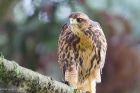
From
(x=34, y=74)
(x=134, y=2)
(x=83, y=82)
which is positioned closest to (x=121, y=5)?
(x=134, y=2)

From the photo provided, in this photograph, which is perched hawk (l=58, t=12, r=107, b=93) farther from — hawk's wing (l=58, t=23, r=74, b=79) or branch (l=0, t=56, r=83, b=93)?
branch (l=0, t=56, r=83, b=93)

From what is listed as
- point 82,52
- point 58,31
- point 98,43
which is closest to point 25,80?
point 82,52

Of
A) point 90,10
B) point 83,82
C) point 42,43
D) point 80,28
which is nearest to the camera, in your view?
point 80,28

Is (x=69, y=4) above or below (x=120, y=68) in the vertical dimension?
above

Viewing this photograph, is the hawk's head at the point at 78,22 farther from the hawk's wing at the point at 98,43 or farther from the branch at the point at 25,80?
the branch at the point at 25,80

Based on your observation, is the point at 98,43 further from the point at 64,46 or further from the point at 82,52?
the point at 64,46

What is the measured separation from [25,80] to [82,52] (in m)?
1.45

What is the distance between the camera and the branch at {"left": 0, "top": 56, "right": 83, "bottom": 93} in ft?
10.7

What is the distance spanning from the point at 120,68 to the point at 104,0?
1.34 meters

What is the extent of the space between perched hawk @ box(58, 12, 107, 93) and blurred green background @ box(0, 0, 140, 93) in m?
2.86

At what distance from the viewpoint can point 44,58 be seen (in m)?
8.54

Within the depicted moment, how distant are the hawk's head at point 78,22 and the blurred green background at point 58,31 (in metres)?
3.18

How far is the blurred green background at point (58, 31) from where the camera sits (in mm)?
8031

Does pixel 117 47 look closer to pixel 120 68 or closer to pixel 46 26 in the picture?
pixel 120 68
